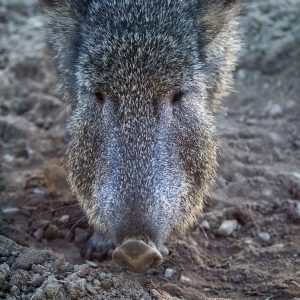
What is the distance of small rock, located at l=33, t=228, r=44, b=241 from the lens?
4.64 metres

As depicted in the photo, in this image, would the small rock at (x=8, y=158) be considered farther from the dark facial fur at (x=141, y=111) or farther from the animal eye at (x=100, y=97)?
the animal eye at (x=100, y=97)

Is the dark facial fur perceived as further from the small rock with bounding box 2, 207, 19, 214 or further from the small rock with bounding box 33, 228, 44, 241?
the small rock with bounding box 2, 207, 19, 214

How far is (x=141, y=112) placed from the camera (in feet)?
12.6

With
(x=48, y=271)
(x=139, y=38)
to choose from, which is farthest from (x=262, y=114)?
(x=48, y=271)

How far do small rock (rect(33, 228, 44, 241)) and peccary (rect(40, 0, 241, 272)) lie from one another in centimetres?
52

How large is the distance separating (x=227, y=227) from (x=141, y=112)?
4.34ft

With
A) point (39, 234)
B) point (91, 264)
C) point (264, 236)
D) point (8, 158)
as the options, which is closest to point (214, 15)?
point (264, 236)

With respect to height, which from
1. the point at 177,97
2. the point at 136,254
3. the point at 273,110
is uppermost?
the point at 177,97

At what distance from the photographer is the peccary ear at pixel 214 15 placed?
436cm

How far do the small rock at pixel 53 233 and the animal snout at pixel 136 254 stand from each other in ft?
5.01

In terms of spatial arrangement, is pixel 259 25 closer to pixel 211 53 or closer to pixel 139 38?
pixel 211 53

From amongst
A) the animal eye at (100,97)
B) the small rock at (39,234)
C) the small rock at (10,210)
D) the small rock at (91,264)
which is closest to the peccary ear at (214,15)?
the animal eye at (100,97)

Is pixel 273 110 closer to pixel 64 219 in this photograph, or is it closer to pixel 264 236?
pixel 264 236

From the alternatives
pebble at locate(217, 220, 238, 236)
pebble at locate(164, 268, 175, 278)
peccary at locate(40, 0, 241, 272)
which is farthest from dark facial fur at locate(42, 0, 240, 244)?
pebble at locate(217, 220, 238, 236)
